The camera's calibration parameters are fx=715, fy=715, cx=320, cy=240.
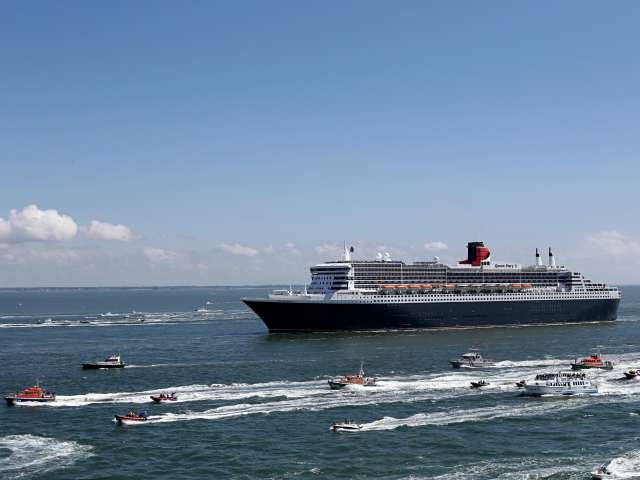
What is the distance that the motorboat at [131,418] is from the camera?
57006 mm

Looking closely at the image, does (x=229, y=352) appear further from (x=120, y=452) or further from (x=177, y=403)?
(x=120, y=452)

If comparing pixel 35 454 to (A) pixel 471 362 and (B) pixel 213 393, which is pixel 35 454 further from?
(A) pixel 471 362

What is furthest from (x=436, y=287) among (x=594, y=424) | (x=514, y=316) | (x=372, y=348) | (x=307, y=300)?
(x=594, y=424)

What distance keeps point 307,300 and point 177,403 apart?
6274cm

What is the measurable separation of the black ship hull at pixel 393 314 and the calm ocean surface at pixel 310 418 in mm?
18782

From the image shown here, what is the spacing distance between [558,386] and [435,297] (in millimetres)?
66149

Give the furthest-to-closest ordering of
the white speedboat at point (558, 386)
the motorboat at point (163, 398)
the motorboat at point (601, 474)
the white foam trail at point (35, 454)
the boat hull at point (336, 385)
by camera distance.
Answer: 1. the boat hull at point (336, 385)
2. the white speedboat at point (558, 386)
3. the motorboat at point (163, 398)
4. the white foam trail at point (35, 454)
5. the motorboat at point (601, 474)

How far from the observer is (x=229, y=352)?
339 ft

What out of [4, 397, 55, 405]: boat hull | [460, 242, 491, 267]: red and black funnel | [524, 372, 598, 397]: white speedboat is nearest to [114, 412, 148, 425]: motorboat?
[4, 397, 55, 405]: boat hull

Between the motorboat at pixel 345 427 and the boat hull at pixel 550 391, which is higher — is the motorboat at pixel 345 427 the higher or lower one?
the lower one

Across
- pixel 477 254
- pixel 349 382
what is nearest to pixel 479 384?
pixel 349 382

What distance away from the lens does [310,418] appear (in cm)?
5891

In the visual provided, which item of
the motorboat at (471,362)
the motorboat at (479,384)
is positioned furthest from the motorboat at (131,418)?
the motorboat at (471,362)

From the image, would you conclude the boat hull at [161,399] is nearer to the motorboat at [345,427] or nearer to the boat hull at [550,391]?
the motorboat at [345,427]
